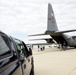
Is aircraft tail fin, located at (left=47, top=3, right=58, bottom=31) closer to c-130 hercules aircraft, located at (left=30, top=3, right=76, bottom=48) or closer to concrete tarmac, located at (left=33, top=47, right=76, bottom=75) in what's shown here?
c-130 hercules aircraft, located at (left=30, top=3, right=76, bottom=48)

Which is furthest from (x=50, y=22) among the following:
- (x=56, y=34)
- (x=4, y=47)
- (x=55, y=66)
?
(x=4, y=47)

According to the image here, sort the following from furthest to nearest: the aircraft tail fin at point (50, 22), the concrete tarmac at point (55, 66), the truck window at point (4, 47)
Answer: the aircraft tail fin at point (50, 22) < the concrete tarmac at point (55, 66) < the truck window at point (4, 47)

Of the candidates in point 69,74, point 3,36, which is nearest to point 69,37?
point 69,74

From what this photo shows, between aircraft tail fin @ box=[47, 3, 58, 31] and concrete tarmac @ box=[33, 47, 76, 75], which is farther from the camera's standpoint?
aircraft tail fin @ box=[47, 3, 58, 31]

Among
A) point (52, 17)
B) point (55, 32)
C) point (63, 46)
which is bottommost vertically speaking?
point (63, 46)

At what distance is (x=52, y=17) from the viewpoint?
28391 millimetres

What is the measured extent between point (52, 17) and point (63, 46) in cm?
681

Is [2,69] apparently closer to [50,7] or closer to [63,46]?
[50,7]

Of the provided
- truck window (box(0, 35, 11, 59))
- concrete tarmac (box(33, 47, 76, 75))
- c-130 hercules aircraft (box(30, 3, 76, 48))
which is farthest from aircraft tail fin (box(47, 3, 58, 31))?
truck window (box(0, 35, 11, 59))

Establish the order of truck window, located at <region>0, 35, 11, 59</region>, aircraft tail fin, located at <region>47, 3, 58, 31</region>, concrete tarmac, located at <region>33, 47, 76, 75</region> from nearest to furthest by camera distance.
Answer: truck window, located at <region>0, 35, 11, 59</region>, concrete tarmac, located at <region>33, 47, 76, 75</region>, aircraft tail fin, located at <region>47, 3, 58, 31</region>

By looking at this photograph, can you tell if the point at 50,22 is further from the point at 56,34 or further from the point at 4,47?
the point at 4,47

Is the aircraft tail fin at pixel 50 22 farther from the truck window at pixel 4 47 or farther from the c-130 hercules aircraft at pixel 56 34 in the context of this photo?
the truck window at pixel 4 47

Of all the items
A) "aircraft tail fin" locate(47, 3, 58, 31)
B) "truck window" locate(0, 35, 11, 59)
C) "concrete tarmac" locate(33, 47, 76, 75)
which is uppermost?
"aircraft tail fin" locate(47, 3, 58, 31)

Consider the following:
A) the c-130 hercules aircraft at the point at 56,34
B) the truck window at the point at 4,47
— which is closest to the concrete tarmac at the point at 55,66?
the truck window at the point at 4,47
